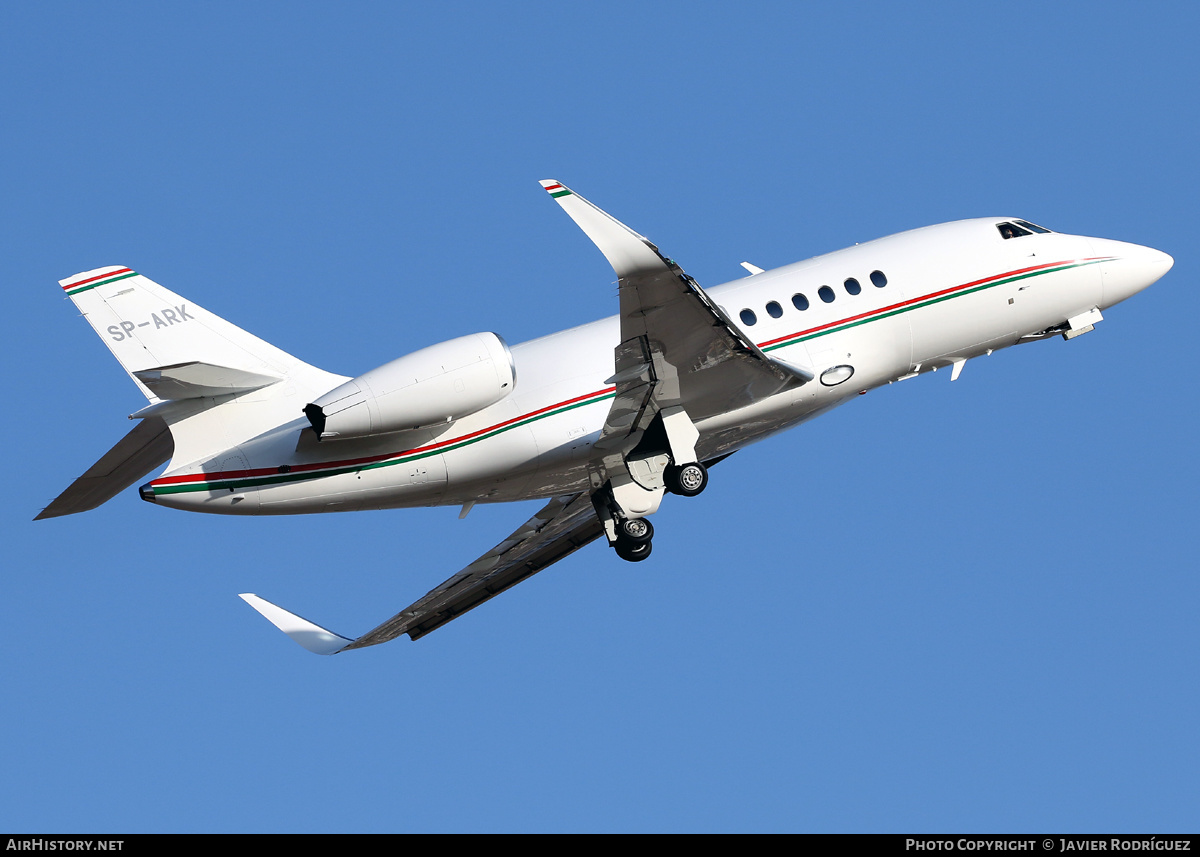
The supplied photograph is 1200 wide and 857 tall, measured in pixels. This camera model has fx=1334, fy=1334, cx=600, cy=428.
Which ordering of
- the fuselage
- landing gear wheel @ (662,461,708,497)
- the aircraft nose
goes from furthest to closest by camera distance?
1. the aircraft nose
2. landing gear wheel @ (662,461,708,497)
3. the fuselage

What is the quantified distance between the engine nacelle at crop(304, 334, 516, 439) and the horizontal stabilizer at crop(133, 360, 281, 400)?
160 cm

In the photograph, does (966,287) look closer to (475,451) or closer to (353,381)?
(475,451)

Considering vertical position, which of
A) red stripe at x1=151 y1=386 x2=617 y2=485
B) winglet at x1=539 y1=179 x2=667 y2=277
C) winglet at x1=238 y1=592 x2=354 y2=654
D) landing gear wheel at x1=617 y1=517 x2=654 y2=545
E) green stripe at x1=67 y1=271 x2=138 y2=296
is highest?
winglet at x1=539 y1=179 x2=667 y2=277

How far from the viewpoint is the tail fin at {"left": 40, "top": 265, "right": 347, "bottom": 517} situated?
19641mm

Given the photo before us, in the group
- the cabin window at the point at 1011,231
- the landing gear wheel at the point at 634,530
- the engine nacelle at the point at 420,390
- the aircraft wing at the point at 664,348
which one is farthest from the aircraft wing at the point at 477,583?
the cabin window at the point at 1011,231

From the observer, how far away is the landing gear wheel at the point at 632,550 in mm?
22891

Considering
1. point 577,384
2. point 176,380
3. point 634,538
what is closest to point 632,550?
point 634,538

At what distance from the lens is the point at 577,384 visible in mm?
21688

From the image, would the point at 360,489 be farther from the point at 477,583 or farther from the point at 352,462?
the point at 477,583

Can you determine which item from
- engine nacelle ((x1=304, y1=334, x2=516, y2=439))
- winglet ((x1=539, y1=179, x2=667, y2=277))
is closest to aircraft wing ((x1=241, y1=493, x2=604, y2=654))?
engine nacelle ((x1=304, y1=334, x2=516, y2=439))

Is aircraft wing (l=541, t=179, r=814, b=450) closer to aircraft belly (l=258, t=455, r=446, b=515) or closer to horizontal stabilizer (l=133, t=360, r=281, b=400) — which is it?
aircraft belly (l=258, t=455, r=446, b=515)

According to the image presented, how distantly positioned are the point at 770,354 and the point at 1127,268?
8.12 m
